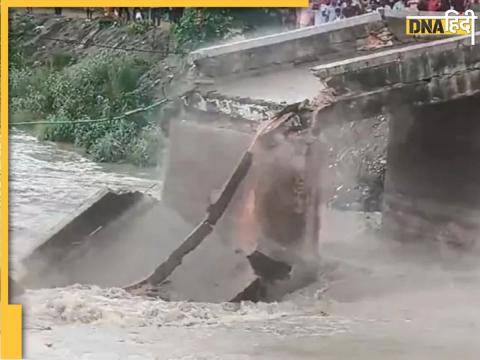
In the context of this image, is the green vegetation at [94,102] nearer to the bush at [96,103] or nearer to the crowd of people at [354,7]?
the bush at [96,103]

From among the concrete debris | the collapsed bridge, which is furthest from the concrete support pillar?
the concrete debris

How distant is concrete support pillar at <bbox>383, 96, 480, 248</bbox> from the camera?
2.31m

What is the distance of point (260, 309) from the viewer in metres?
2.29

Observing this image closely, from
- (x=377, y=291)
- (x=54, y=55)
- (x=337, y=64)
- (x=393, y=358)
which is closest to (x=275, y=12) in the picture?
(x=337, y=64)

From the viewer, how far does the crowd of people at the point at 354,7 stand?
88.4 inches

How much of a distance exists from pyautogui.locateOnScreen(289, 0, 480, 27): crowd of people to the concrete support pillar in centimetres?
24

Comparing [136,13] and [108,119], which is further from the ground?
[136,13]

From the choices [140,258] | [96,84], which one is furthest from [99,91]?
[140,258]

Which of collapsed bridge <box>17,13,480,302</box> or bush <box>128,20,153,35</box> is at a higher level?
bush <box>128,20,153,35</box>

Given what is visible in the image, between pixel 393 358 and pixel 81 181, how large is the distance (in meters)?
0.88

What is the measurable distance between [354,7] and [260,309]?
786 mm

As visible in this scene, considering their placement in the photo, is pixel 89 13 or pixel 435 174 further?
pixel 435 174

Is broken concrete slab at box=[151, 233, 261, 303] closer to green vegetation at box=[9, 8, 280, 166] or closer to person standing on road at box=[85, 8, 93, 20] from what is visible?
green vegetation at box=[9, 8, 280, 166]

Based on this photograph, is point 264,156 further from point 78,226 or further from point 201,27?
point 78,226
